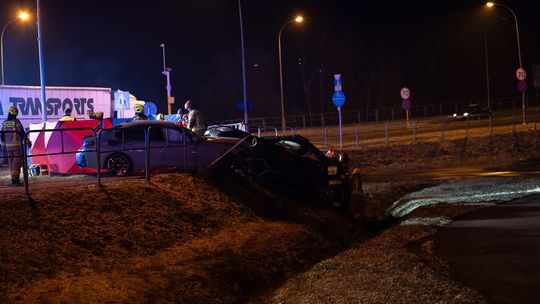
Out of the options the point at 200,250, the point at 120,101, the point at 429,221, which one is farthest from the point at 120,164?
the point at 120,101

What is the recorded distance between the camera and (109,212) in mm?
10656

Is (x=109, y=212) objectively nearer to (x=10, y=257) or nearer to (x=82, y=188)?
(x=82, y=188)

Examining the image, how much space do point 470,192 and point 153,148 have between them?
8.68 m

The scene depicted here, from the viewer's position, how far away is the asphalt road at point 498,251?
7484 mm

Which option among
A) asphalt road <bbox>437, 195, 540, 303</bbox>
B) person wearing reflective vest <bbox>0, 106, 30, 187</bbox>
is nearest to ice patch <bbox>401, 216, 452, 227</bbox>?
asphalt road <bbox>437, 195, 540, 303</bbox>

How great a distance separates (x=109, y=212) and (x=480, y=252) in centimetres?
590

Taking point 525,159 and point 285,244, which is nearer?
point 285,244

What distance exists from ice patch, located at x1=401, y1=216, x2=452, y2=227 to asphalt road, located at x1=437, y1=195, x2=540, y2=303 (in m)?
0.25

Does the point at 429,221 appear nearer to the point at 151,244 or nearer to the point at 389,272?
the point at 389,272

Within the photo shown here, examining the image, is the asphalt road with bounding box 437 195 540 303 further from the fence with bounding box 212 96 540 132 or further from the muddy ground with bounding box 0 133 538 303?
the fence with bounding box 212 96 540 132

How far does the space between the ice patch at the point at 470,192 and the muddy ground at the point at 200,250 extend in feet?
5.29

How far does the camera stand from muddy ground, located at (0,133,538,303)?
25.9 ft

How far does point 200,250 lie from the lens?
10086 millimetres

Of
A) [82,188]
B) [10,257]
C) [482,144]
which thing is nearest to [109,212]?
[82,188]
